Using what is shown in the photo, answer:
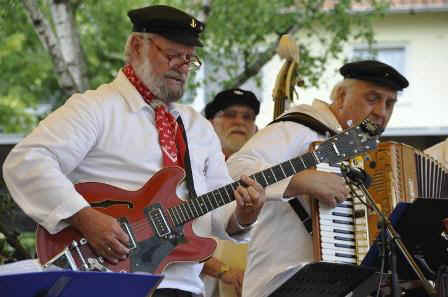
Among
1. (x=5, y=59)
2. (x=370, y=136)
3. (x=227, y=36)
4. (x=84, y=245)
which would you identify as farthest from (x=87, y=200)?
(x=5, y=59)

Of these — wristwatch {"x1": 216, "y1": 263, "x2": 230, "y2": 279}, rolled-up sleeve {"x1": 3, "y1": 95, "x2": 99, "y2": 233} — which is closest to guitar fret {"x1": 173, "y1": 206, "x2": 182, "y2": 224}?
rolled-up sleeve {"x1": 3, "y1": 95, "x2": 99, "y2": 233}

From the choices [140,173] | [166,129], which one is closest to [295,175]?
[166,129]

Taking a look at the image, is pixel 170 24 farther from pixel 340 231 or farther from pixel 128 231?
pixel 340 231

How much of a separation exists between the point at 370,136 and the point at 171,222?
4.06 feet

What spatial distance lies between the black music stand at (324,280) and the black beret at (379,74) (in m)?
1.70

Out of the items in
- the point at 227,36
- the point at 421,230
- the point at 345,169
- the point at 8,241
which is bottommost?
the point at 8,241

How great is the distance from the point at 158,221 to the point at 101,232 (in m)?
0.33

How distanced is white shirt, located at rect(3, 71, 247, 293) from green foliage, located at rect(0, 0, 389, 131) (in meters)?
5.82

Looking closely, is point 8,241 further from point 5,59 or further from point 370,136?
point 5,59

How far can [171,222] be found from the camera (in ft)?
15.9

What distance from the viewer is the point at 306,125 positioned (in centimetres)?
611

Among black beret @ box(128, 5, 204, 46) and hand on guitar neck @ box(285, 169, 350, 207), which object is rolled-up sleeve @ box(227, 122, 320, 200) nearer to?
hand on guitar neck @ box(285, 169, 350, 207)

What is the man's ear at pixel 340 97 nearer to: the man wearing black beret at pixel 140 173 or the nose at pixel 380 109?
the nose at pixel 380 109

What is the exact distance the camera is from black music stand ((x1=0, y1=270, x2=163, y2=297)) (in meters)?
3.54
